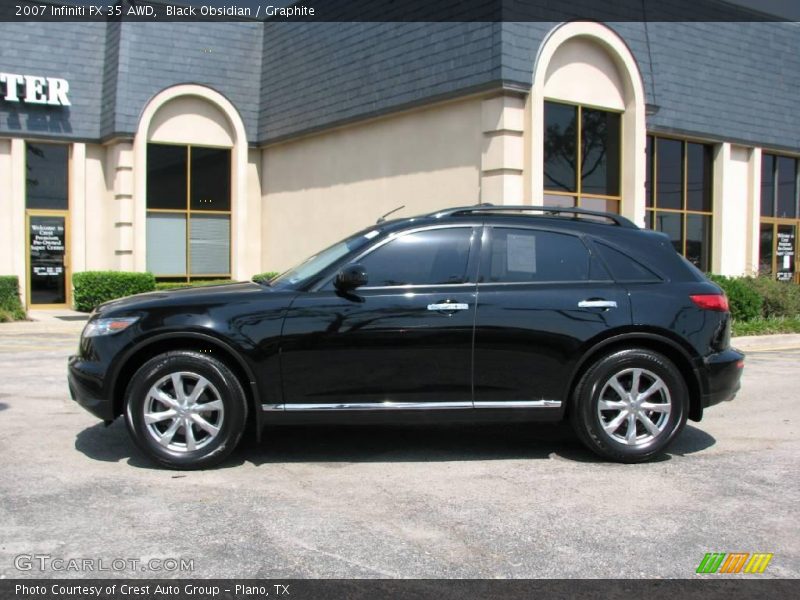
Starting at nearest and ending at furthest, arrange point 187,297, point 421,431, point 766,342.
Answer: point 187,297, point 421,431, point 766,342

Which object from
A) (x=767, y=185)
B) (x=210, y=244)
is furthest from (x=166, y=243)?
(x=767, y=185)

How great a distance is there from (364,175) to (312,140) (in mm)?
2360

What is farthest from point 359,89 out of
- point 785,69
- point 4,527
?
point 4,527

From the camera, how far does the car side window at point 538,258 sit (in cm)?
583

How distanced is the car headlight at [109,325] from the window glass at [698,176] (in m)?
15.1

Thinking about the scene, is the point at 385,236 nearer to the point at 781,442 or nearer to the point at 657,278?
the point at 657,278

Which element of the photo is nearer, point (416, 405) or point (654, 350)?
point (416, 405)

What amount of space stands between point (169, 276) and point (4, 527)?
1534 centimetres

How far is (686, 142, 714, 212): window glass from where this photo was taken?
18.0 metres

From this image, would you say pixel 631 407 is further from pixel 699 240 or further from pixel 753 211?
pixel 753 211

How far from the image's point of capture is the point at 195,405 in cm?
551

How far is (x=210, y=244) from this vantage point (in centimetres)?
1969

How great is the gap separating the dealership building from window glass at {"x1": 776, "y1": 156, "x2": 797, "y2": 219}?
70 millimetres

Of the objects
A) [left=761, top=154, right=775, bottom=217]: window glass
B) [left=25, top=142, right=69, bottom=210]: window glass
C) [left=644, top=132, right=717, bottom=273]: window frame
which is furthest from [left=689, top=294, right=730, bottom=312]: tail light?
[left=25, top=142, right=69, bottom=210]: window glass
